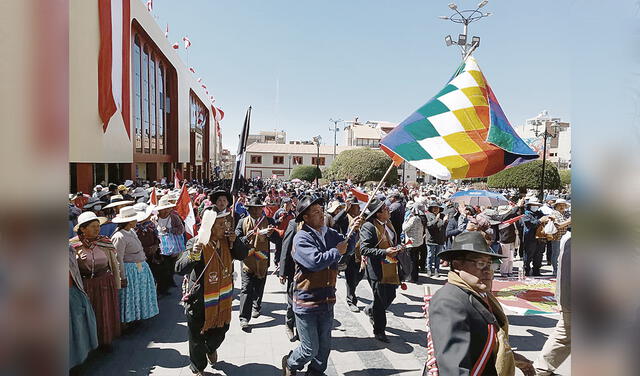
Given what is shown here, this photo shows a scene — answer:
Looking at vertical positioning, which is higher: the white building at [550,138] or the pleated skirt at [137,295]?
the white building at [550,138]

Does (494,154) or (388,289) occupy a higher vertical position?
(494,154)

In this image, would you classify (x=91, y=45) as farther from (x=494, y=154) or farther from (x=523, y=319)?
(x=523, y=319)

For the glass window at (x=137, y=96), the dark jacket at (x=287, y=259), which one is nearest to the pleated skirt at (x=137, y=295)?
the dark jacket at (x=287, y=259)

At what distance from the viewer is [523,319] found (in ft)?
20.5

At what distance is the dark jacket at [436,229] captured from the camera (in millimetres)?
8648

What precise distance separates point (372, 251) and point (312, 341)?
174 cm

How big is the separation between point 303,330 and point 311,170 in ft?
178

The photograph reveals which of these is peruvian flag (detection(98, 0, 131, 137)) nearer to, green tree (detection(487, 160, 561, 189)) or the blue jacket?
the blue jacket

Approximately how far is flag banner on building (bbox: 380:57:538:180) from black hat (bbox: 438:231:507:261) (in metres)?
2.34

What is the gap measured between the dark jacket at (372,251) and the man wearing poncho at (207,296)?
1859mm

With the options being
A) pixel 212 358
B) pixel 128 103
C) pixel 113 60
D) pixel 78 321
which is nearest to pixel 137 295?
pixel 78 321

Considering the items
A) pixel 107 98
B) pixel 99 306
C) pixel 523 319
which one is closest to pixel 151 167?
pixel 107 98

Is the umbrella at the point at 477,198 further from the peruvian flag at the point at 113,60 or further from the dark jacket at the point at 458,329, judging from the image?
the peruvian flag at the point at 113,60
